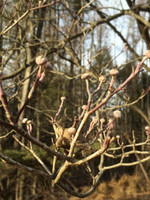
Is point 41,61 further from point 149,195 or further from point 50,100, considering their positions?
point 149,195

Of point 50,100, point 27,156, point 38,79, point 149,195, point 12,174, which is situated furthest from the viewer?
point 149,195

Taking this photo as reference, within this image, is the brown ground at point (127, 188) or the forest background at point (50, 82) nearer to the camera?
the forest background at point (50, 82)

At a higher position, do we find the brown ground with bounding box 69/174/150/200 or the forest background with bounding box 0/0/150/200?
the forest background with bounding box 0/0/150/200

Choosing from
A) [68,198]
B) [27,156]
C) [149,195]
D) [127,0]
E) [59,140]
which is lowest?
[149,195]

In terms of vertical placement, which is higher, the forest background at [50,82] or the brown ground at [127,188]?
the forest background at [50,82]

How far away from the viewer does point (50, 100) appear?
22.4 feet

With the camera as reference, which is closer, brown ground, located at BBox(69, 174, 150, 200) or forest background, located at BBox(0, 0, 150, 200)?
forest background, located at BBox(0, 0, 150, 200)

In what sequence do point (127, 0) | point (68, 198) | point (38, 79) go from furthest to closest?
point (68, 198) → point (127, 0) → point (38, 79)

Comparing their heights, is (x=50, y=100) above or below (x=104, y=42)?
below

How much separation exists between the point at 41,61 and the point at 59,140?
36cm

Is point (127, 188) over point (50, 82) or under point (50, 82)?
under

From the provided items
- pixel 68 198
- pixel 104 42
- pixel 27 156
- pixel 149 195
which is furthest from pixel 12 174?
pixel 104 42

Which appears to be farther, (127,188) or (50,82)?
(127,188)

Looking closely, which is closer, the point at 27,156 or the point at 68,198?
the point at 27,156
